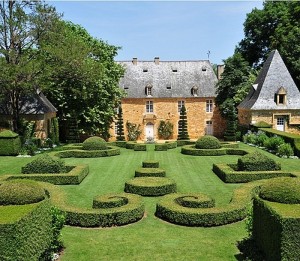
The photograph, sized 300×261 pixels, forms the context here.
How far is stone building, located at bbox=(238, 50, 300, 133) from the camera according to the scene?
38.1 metres

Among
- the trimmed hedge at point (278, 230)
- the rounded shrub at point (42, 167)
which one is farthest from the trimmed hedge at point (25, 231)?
the rounded shrub at point (42, 167)

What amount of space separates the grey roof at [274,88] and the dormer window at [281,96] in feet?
1.13

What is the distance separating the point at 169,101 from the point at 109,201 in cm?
3499

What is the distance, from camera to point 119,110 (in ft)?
153

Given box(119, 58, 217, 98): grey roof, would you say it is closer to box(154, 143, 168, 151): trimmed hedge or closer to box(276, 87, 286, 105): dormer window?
box(276, 87, 286, 105): dormer window

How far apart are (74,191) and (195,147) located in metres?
14.7

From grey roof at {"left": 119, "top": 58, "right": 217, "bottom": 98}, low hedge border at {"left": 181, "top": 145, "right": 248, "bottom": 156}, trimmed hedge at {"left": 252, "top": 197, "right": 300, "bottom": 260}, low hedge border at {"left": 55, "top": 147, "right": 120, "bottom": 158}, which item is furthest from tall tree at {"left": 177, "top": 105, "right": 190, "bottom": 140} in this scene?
trimmed hedge at {"left": 252, "top": 197, "right": 300, "bottom": 260}

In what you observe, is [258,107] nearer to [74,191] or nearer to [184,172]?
[184,172]

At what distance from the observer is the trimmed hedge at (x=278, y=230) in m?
8.73

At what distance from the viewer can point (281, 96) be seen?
126 feet

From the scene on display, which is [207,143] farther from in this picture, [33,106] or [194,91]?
[194,91]

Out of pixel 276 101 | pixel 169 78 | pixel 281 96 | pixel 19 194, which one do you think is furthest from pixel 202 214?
pixel 169 78

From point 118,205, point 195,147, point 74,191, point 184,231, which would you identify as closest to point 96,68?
point 195,147

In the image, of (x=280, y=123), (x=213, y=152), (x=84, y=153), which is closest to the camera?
(x=84, y=153)
